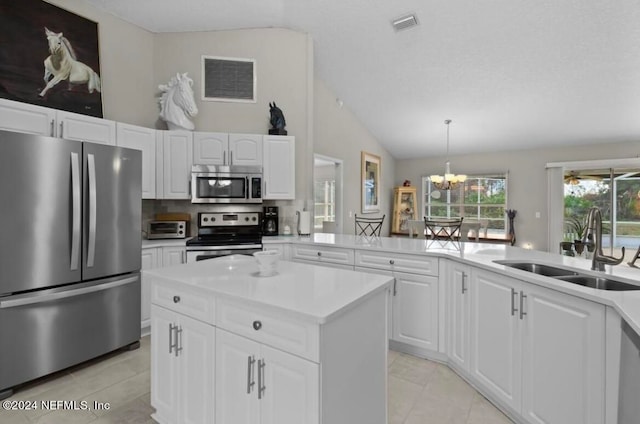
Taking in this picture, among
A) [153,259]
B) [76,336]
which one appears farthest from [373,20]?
[76,336]

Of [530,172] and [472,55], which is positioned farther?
[530,172]

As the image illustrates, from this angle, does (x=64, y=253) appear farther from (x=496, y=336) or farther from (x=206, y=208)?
(x=496, y=336)

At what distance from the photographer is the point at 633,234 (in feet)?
20.3

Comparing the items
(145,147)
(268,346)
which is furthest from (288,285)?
(145,147)

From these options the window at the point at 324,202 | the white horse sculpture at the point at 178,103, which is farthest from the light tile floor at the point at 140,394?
the window at the point at 324,202

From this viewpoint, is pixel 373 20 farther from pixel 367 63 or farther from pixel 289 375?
pixel 289 375

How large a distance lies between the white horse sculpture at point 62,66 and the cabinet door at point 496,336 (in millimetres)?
4030

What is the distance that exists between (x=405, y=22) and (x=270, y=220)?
2908 mm

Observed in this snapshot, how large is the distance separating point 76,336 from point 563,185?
822cm

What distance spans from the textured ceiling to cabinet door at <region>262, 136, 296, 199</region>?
1.59 metres

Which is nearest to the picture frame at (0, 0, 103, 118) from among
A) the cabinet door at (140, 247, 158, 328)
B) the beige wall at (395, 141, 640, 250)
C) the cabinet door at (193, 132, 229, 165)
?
the cabinet door at (193, 132, 229, 165)

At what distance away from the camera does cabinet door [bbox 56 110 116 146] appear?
2688 millimetres

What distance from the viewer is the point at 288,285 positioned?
152 centimetres

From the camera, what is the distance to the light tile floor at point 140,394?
1.93 meters
